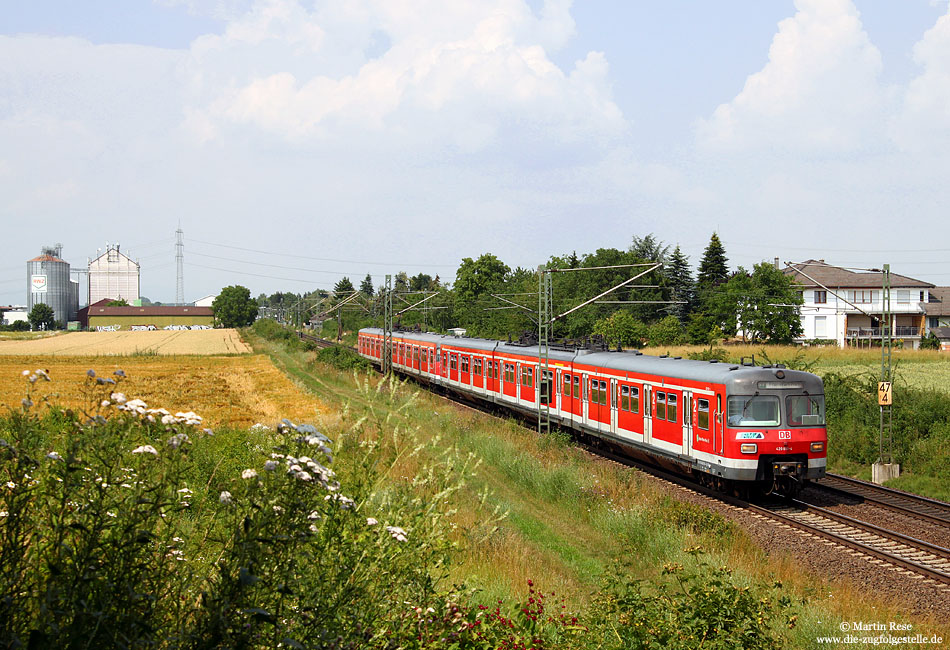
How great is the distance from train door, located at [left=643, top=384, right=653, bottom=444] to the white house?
182 ft

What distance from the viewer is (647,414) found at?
766 inches

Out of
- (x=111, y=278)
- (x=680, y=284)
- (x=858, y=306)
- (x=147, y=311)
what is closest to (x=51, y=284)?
(x=111, y=278)

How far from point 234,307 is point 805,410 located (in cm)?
15495

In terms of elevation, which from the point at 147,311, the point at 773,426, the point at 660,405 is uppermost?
the point at 147,311

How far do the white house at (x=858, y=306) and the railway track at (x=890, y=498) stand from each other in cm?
5362

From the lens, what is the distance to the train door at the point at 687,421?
17422mm

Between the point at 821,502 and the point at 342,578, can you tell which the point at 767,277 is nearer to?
the point at 821,502

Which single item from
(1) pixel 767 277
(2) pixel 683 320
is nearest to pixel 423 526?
(1) pixel 767 277

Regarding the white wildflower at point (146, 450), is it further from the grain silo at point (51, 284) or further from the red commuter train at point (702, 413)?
the grain silo at point (51, 284)

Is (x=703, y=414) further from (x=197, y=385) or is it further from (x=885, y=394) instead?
(x=197, y=385)

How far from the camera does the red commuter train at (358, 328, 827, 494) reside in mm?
16078

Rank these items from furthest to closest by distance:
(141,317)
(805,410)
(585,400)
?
(141,317)
(585,400)
(805,410)

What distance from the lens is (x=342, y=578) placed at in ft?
15.5

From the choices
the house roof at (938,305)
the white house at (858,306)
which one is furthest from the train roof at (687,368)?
the house roof at (938,305)
